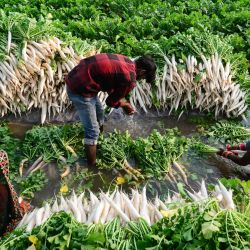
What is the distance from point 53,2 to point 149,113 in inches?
159

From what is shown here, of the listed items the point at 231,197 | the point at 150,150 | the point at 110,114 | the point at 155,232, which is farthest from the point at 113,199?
the point at 110,114

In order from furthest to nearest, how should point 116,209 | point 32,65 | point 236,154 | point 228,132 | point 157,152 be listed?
point 228,132 → point 32,65 → point 236,154 → point 157,152 → point 116,209

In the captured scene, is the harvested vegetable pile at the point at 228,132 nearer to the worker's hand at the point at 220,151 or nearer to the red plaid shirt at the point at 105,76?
the worker's hand at the point at 220,151

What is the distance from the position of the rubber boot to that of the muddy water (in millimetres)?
119

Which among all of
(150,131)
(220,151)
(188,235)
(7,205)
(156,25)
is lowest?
Answer: (150,131)

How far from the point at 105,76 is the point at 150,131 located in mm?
1769

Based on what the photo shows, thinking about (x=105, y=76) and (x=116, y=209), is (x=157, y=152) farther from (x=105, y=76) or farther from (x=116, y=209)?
(x=116, y=209)

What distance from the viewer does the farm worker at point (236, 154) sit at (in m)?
5.12

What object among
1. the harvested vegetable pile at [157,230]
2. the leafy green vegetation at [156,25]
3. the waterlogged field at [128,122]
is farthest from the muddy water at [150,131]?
the harvested vegetable pile at [157,230]

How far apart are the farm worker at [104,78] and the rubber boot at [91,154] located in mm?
325

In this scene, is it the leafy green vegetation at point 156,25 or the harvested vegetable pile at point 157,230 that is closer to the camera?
the harvested vegetable pile at point 157,230

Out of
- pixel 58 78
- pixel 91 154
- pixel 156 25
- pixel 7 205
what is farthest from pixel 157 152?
pixel 156 25

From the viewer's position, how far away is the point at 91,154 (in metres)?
5.33

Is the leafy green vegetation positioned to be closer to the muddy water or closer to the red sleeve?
the muddy water
